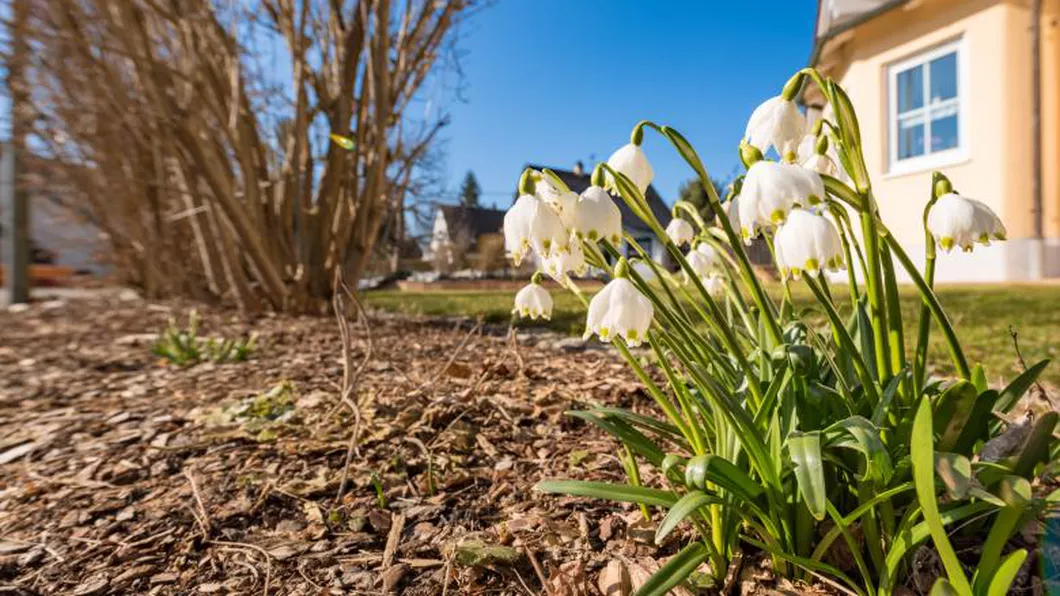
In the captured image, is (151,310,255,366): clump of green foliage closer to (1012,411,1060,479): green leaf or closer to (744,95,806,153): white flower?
(744,95,806,153): white flower

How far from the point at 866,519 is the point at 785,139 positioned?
0.63m

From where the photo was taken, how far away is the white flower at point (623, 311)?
933 mm

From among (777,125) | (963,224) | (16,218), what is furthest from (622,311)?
(16,218)

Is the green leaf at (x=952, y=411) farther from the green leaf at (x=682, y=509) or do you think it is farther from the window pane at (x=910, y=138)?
the window pane at (x=910, y=138)

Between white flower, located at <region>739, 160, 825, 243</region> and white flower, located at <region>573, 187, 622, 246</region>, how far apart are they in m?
0.21

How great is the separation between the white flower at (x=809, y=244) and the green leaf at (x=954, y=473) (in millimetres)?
297

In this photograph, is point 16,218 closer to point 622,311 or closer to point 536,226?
point 536,226

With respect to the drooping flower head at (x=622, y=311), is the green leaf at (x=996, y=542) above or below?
below

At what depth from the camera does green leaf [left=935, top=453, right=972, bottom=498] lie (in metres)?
0.77

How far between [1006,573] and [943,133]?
861 centimetres

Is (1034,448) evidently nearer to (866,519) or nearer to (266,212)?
(866,519)

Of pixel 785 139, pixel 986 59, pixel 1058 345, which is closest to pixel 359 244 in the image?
pixel 785 139

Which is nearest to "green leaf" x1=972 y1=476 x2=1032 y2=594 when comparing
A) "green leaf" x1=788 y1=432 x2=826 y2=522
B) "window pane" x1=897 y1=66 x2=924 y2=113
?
"green leaf" x1=788 y1=432 x2=826 y2=522

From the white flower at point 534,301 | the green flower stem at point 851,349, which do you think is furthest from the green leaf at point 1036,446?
the white flower at point 534,301
